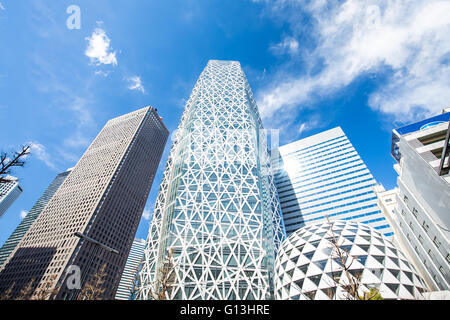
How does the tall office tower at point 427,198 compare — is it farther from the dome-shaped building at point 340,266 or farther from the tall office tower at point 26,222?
the tall office tower at point 26,222

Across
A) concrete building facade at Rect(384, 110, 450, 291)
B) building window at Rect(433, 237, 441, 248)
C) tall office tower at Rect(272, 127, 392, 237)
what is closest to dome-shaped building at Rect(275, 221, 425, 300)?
concrete building facade at Rect(384, 110, 450, 291)

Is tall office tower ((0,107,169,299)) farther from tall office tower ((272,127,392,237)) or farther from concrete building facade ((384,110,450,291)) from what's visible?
concrete building facade ((384,110,450,291))

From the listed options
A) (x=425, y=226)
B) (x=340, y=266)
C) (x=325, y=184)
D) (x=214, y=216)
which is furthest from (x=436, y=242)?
(x=325, y=184)

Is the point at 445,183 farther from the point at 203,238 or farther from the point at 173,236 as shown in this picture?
the point at 173,236

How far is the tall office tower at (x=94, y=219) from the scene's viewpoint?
70312 mm

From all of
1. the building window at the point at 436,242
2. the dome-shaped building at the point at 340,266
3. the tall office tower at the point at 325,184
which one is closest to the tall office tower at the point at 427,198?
the building window at the point at 436,242

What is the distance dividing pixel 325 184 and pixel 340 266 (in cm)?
4926

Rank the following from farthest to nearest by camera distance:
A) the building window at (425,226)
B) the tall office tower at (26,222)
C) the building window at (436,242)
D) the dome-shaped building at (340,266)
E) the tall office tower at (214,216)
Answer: the tall office tower at (26,222) < the tall office tower at (214,216) < the building window at (425,226) < the building window at (436,242) < the dome-shaped building at (340,266)

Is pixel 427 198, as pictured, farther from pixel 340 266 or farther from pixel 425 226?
pixel 340 266

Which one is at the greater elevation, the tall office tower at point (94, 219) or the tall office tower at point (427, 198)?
the tall office tower at point (94, 219)

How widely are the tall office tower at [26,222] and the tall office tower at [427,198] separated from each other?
166 metres

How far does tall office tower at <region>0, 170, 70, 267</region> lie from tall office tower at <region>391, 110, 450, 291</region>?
545ft

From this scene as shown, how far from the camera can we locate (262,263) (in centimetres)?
2853
